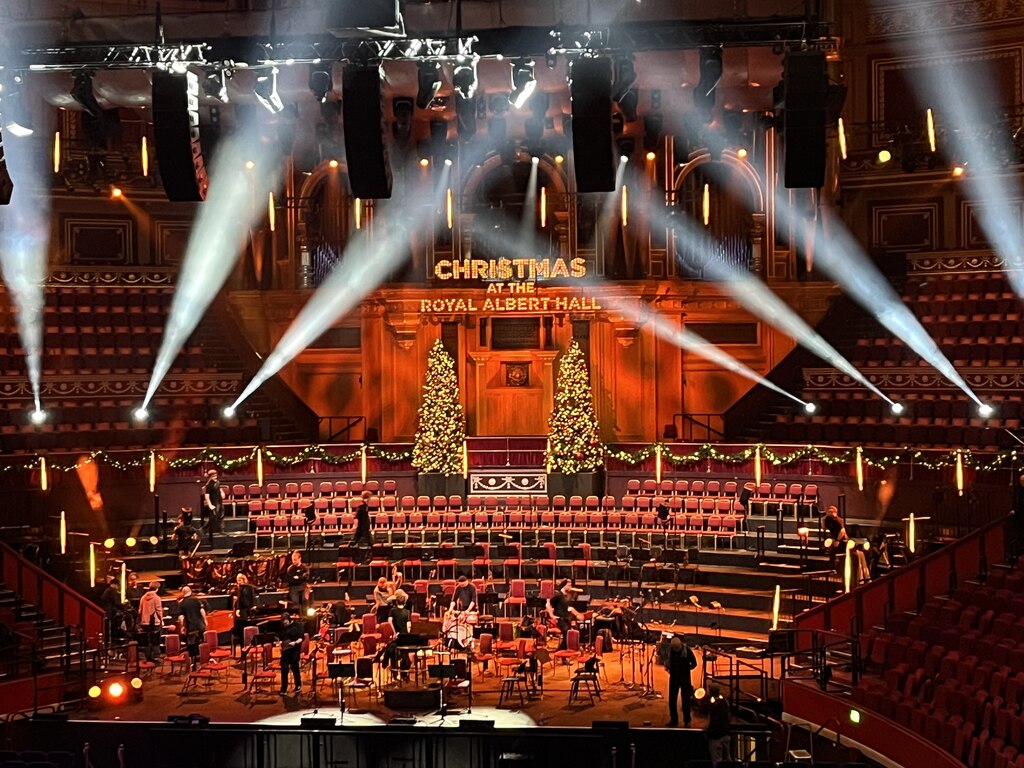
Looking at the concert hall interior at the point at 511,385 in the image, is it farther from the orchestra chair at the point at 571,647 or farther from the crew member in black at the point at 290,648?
the orchestra chair at the point at 571,647

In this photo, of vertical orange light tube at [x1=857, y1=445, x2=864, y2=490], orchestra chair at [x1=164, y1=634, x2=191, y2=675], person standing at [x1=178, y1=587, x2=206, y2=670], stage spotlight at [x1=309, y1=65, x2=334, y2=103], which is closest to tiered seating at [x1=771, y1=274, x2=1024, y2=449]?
vertical orange light tube at [x1=857, y1=445, x2=864, y2=490]

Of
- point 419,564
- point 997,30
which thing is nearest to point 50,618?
point 419,564

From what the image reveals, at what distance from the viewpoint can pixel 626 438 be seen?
2694cm

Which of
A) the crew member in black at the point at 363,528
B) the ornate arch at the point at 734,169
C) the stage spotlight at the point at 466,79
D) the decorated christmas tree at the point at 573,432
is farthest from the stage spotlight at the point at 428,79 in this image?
the ornate arch at the point at 734,169

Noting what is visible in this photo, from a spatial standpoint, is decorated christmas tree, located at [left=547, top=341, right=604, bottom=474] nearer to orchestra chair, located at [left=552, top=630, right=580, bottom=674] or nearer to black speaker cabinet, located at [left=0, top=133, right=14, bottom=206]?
orchestra chair, located at [left=552, top=630, right=580, bottom=674]

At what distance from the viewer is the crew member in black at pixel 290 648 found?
17094 mm

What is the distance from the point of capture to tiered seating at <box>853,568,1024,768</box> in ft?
40.8

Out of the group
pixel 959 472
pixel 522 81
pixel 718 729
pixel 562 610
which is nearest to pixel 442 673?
pixel 562 610

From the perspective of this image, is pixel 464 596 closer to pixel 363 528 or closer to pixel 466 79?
pixel 363 528

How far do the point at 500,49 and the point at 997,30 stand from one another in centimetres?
1513

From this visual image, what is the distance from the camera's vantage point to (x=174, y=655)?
58.7ft

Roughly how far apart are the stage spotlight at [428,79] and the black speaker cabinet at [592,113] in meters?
1.55

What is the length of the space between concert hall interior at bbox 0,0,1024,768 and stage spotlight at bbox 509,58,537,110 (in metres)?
0.21

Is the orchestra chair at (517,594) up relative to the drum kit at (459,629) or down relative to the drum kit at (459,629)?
up
